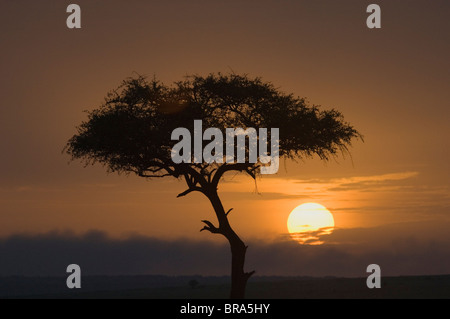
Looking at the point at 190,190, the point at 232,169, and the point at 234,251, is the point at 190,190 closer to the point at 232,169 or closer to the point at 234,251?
the point at 232,169

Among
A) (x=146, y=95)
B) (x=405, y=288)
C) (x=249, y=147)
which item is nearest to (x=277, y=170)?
(x=249, y=147)

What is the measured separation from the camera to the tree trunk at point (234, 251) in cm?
4712

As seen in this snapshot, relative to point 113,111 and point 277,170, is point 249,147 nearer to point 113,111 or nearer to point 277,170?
point 277,170

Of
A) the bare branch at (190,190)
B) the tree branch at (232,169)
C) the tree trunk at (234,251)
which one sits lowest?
the tree trunk at (234,251)

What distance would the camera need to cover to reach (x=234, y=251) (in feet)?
156

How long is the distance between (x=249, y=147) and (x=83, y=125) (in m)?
10.8

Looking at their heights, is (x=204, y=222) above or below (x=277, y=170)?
below

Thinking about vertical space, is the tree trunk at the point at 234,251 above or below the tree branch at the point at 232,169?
below

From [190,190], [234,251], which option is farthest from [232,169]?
[234,251]
